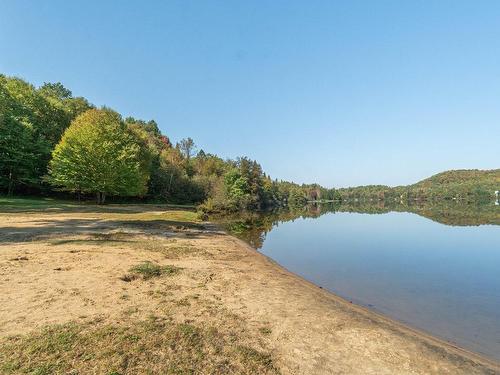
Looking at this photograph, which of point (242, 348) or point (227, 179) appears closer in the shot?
point (242, 348)

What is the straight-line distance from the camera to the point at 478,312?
10.2m

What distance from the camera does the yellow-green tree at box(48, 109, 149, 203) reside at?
43688 millimetres

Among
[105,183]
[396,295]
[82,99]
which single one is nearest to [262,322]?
[396,295]

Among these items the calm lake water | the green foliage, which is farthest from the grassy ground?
the green foliage

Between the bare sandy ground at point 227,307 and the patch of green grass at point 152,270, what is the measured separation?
0.32 m

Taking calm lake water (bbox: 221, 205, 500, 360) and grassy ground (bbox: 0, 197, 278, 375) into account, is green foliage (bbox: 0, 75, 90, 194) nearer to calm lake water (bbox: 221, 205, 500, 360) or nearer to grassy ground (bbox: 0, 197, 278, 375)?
calm lake water (bbox: 221, 205, 500, 360)

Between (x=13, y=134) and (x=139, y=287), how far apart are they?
148ft

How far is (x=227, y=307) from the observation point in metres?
7.62

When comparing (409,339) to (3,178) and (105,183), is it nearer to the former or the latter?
(105,183)

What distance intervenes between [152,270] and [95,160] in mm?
40409

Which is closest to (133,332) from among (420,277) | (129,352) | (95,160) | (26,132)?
(129,352)

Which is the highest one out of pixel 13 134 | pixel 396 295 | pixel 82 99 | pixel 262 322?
pixel 82 99

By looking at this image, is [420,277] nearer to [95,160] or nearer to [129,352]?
[129,352]

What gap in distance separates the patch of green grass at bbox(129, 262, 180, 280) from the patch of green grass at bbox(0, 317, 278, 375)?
12.2 ft
